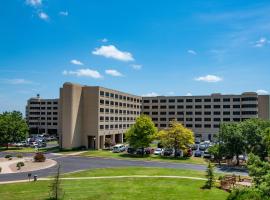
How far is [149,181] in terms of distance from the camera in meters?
41.9

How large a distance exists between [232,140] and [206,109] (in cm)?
5705

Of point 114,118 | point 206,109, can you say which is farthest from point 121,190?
point 206,109

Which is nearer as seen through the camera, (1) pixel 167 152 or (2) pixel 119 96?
(1) pixel 167 152

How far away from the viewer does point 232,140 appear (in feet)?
194

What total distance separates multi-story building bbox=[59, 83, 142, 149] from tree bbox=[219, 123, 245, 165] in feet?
119

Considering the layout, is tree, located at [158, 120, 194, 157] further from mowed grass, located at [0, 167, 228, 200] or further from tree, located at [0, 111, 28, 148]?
tree, located at [0, 111, 28, 148]

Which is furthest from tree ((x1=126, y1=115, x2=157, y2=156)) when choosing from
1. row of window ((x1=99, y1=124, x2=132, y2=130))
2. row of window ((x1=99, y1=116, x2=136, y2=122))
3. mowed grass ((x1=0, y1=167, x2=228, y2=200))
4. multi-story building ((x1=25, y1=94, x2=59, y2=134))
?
multi-story building ((x1=25, y1=94, x2=59, y2=134))

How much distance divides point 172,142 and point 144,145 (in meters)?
6.31

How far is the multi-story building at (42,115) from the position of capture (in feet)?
462

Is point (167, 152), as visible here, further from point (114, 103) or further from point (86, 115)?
point (114, 103)

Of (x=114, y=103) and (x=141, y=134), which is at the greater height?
(x=114, y=103)

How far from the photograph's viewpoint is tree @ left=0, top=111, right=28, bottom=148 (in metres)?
81.4

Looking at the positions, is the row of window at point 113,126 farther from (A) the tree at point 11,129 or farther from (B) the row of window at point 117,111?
(A) the tree at point 11,129

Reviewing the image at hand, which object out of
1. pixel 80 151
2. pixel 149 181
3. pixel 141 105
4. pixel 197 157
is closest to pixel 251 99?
pixel 141 105
